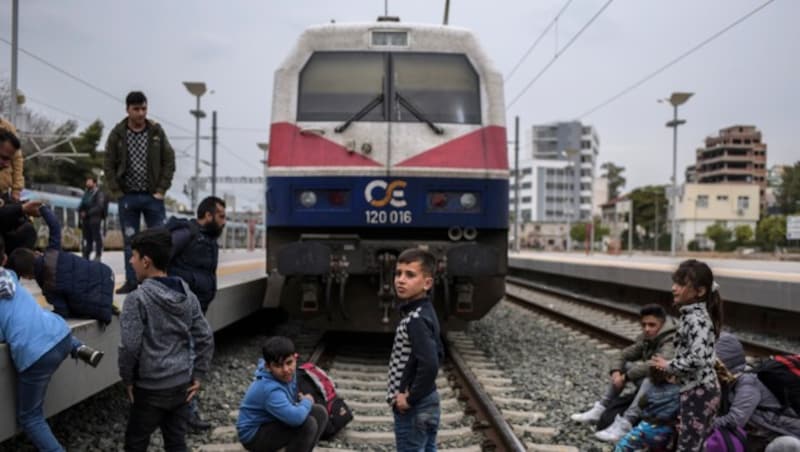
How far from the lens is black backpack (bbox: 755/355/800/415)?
3.77 meters

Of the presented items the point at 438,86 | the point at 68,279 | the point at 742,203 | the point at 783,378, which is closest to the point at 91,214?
the point at 438,86

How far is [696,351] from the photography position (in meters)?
3.64

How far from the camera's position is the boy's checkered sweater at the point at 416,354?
3146 mm

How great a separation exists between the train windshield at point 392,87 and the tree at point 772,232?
44.9 meters

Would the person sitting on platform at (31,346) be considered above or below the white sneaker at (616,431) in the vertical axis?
above

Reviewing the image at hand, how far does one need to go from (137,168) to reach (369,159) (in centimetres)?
205

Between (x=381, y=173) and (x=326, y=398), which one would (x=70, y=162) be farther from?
(x=326, y=398)

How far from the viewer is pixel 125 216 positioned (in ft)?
20.0

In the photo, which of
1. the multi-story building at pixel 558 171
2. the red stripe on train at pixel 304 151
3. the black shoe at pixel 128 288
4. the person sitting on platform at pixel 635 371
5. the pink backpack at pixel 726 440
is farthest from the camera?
the multi-story building at pixel 558 171

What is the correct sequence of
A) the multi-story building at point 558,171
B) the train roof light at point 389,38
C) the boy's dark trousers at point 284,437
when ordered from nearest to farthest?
the boy's dark trousers at point 284,437, the train roof light at point 389,38, the multi-story building at point 558,171

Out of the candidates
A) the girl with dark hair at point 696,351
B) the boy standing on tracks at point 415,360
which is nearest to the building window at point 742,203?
the girl with dark hair at point 696,351

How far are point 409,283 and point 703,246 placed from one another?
66281mm

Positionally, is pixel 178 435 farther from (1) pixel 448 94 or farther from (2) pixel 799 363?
(1) pixel 448 94

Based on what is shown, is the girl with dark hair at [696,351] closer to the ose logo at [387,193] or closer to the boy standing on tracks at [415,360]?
the boy standing on tracks at [415,360]
